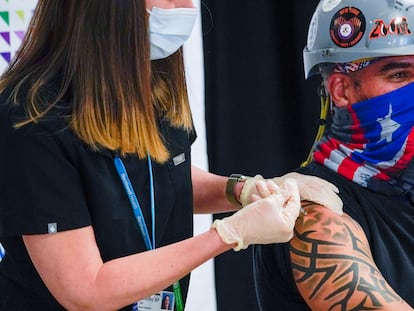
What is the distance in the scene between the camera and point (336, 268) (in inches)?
54.2

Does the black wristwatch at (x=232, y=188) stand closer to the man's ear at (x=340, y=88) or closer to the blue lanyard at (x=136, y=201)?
the blue lanyard at (x=136, y=201)

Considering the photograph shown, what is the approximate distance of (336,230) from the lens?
1.41 meters

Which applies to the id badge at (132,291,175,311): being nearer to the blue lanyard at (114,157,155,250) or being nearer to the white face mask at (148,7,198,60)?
the blue lanyard at (114,157,155,250)

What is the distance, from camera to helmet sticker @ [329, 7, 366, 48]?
58.6 inches

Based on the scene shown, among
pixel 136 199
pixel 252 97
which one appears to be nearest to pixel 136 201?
pixel 136 199

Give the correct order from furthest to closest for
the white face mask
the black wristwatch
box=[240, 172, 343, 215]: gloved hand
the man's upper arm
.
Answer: the black wristwatch → the white face mask → box=[240, 172, 343, 215]: gloved hand → the man's upper arm

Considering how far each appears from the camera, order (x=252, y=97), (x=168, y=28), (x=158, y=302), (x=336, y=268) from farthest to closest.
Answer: (x=252, y=97) → (x=158, y=302) → (x=168, y=28) → (x=336, y=268)

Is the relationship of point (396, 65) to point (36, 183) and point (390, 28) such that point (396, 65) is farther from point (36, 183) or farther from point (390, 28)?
point (36, 183)

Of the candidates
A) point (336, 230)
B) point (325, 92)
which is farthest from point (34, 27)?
point (336, 230)

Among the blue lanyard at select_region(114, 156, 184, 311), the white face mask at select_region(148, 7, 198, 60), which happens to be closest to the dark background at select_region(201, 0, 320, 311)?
the white face mask at select_region(148, 7, 198, 60)

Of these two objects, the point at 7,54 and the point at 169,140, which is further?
the point at 7,54

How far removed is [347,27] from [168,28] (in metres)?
0.39

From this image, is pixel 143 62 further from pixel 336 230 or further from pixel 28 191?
pixel 336 230

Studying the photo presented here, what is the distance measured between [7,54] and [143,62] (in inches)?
40.2
